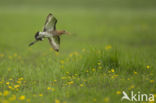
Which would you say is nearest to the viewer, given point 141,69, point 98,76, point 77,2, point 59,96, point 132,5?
point 59,96

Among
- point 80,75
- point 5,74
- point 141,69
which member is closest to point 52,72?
point 80,75

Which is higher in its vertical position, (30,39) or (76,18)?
(76,18)

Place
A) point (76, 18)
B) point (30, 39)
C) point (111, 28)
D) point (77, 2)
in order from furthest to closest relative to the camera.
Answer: point (77, 2) → point (76, 18) → point (111, 28) → point (30, 39)

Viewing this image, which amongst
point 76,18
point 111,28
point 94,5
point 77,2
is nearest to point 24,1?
point 77,2

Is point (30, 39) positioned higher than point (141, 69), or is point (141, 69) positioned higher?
point (30, 39)

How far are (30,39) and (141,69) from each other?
786 cm

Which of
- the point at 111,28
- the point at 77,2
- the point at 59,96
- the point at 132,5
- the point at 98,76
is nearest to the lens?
the point at 59,96

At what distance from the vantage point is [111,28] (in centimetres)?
1533

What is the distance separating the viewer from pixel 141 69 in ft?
19.8

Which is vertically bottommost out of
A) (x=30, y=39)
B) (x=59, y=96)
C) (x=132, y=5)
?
(x=59, y=96)

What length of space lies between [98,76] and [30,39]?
7.89 m

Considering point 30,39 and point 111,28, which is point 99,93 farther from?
point 111,28

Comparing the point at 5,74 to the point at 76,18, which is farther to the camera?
the point at 76,18

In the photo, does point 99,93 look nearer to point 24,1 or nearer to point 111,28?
point 111,28
